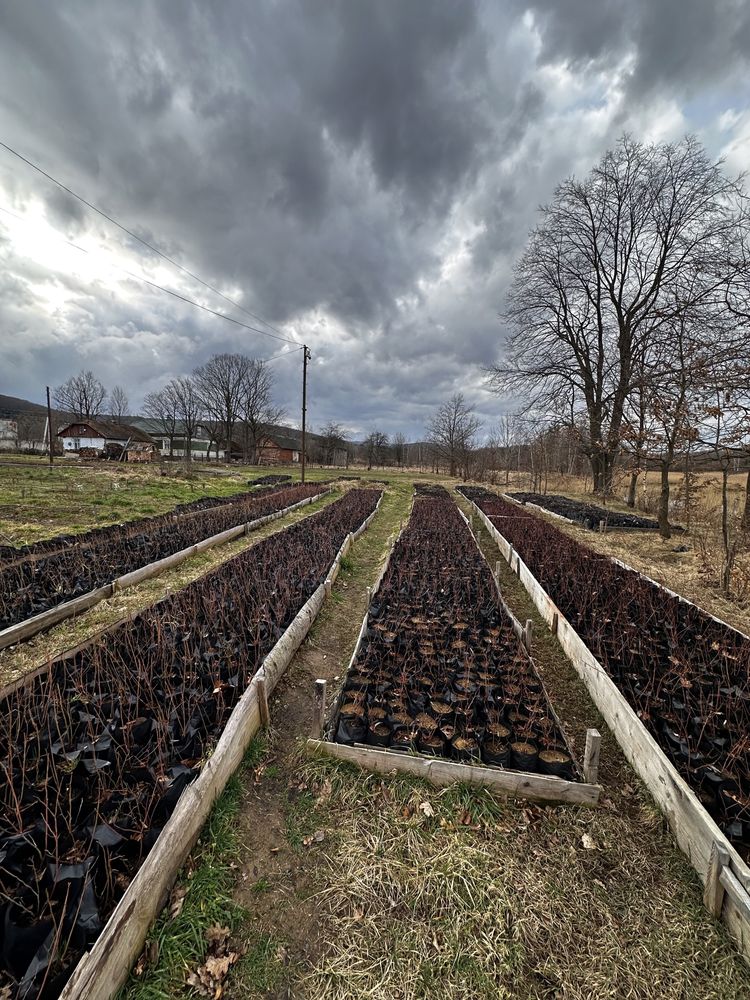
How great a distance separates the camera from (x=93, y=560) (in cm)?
564

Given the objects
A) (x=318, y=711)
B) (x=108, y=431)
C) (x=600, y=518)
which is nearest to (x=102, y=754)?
(x=318, y=711)

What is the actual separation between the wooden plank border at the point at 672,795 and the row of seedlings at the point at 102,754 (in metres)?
2.57

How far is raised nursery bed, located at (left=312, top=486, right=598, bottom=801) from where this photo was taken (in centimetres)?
245

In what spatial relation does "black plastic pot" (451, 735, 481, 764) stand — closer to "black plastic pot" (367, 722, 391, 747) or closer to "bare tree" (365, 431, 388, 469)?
"black plastic pot" (367, 722, 391, 747)

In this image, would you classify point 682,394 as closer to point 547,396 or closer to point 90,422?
point 547,396

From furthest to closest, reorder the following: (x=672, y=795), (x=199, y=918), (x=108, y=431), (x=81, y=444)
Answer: (x=108, y=431) < (x=81, y=444) < (x=672, y=795) < (x=199, y=918)

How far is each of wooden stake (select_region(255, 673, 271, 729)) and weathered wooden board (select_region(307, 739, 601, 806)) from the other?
795 millimetres

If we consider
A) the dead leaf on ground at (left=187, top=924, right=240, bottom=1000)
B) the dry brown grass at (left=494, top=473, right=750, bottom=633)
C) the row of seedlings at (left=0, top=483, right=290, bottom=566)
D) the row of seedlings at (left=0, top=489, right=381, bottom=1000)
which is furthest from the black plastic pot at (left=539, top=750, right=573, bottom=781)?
the row of seedlings at (left=0, top=483, right=290, bottom=566)

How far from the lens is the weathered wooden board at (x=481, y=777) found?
2229 millimetres

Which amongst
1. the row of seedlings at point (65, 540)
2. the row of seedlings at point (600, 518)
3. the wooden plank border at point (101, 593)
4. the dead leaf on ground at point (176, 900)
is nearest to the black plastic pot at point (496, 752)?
the dead leaf on ground at point (176, 900)

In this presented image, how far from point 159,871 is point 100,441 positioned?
50.2 m

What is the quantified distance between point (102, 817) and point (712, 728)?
3823 millimetres

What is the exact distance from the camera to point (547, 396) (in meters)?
19.7

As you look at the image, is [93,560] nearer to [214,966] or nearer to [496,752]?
[214,966]
